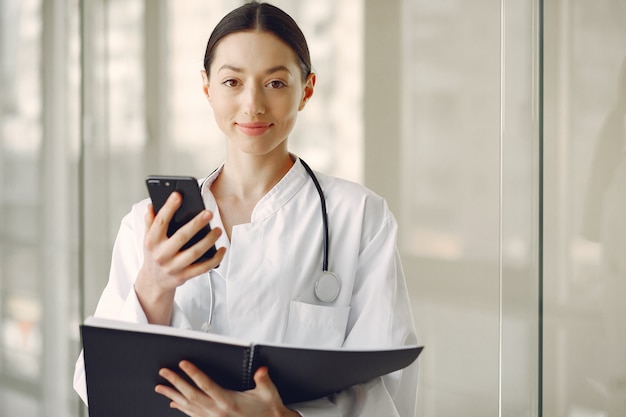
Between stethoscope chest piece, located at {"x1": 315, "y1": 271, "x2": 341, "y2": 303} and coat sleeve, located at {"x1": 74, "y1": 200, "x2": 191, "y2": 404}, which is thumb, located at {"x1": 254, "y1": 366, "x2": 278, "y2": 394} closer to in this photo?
stethoscope chest piece, located at {"x1": 315, "y1": 271, "x2": 341, "y2": 303}

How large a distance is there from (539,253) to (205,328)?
37.5 inches

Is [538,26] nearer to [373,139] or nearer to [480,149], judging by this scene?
[480,149]

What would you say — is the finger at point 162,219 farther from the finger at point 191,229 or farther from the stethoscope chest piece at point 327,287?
the stethoscope chest piece at point 327,287

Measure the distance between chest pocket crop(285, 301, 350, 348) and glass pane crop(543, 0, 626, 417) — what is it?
76 cm

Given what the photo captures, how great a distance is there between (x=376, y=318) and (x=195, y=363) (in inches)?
13.1

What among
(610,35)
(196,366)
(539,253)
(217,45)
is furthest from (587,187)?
(196,366)

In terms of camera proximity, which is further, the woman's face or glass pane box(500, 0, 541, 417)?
glass pane box(500, 0, 541, 417)

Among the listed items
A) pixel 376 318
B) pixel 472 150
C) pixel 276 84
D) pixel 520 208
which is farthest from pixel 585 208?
pixel 276 84

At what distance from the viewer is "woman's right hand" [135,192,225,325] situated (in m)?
1.18

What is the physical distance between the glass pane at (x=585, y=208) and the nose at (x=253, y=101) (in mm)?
868

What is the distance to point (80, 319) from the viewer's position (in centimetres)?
282

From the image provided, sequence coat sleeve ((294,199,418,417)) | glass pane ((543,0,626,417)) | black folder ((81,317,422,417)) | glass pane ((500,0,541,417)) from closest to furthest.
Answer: black folder ((81,317,422,417)) → coat sleeve ((294,199,418,417)) → glass pane ((543,0,626,417)) → glass pane ((500,0,541,417))

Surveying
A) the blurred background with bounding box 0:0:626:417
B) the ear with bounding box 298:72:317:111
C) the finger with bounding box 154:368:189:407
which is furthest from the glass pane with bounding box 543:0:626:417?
the finger with bounding box 154:368:189:407

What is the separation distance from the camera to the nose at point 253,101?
4.35 ft
